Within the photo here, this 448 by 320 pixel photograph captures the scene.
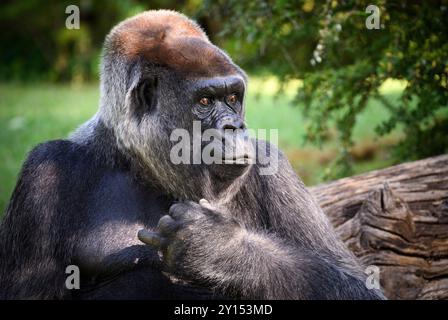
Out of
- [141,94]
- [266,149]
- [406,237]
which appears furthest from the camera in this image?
[406,237]

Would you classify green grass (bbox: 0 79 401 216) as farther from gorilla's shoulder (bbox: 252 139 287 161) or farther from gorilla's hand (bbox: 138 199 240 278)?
gorilla's hand (bbox: 138 199 240 278)

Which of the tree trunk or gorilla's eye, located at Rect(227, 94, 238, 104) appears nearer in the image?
gorilla's eye, located at Rect(227, 94, 238, 104)

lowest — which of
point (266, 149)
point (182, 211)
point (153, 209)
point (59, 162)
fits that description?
point (182, 211)

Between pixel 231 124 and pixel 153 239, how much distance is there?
0.80m

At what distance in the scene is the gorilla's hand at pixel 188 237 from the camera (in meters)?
3.89

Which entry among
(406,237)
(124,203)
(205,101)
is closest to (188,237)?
(124,203)

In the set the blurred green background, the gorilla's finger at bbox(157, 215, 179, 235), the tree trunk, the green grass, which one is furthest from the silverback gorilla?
the green grass

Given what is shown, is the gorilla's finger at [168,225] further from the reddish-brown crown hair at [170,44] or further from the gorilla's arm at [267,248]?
the reddish-brown crown hair at [170,44]

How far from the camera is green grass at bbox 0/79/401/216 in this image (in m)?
9.91

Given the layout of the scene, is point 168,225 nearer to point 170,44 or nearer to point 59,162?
point 59,162

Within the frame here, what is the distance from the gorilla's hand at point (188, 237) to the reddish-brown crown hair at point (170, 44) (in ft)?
2.81

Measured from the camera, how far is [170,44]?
4273 millimetres

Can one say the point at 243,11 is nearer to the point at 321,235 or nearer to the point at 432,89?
the point at 432,89

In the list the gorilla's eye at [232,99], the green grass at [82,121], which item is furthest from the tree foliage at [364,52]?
the gorilla's eye at [232,99]
